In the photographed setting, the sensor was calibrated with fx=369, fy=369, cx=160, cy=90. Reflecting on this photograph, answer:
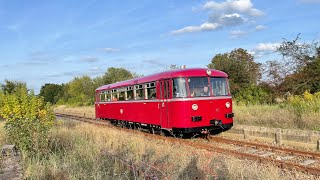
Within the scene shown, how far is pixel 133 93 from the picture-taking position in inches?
725

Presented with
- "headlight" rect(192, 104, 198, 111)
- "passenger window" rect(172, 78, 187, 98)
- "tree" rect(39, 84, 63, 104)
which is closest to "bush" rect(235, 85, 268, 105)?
"headlight" rect(192, 104, 198, 111)

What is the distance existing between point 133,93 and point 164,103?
4055mm

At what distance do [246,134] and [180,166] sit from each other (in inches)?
268

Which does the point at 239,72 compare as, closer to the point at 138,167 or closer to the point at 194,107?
the point at 194,107

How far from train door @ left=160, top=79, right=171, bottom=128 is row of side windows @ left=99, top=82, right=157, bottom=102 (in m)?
0.77

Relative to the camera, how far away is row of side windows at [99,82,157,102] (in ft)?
52.5

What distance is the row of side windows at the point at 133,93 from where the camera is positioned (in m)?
16.0

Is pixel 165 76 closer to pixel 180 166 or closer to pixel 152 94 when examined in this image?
pixel 152 94

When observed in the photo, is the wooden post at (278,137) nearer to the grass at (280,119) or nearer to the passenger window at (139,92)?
the grass at (280,119)

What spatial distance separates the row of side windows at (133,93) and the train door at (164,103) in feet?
2.53

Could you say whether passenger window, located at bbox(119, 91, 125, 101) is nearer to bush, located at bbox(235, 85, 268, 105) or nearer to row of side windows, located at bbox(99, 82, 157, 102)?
row of side windows, located at bbox(99, 82, 157, 102)

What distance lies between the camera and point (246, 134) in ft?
47.6

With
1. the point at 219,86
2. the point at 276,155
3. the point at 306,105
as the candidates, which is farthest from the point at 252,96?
the point at 276,155

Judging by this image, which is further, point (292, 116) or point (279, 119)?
point (279, 119)
